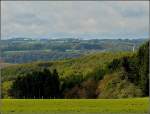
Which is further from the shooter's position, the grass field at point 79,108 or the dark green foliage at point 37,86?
the dark green foliage at point 37,86

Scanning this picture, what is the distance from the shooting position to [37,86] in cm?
12456

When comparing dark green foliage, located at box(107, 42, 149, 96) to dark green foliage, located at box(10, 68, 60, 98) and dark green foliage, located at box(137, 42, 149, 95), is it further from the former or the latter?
dark green foliage, located at box(10, 68, 60, 98)

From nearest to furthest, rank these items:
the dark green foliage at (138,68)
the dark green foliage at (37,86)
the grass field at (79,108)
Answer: the grass field at (79,108), the dark green foliage at (138,68), the dark green foliage at (37,86)

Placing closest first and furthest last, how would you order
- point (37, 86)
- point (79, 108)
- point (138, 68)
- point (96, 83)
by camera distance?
point (79, 108) → point (37, 86) → point (138, 68) → point (96, 83)

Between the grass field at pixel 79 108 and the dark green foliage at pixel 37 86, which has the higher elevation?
the grass field at pixel 79 108

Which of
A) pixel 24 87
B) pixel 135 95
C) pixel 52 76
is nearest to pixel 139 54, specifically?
pixel 135 95

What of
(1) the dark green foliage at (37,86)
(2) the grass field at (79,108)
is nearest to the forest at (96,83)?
(1) the dark green foliage at (37,86)

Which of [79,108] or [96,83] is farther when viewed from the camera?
[96,83]

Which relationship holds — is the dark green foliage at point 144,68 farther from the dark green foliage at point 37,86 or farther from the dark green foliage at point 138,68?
the dark green foliage at point 37,86

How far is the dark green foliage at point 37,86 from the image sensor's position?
12312cm

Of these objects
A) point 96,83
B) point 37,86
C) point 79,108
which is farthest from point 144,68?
point 79,108

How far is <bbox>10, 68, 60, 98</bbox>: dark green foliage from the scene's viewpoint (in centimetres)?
12312

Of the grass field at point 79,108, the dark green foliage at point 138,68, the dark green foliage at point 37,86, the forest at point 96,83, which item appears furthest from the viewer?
the forest at point 96,83

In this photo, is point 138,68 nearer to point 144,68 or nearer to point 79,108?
point 144,68
